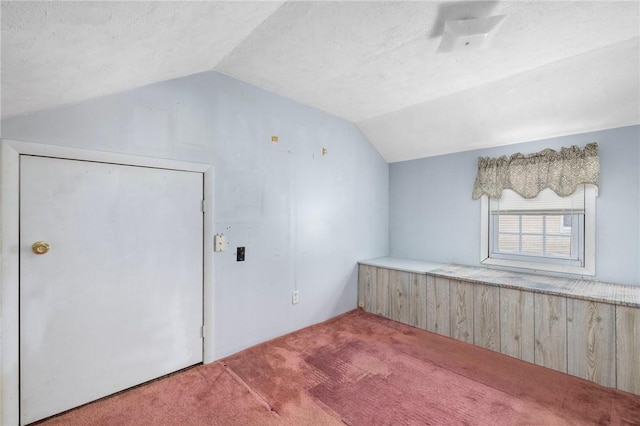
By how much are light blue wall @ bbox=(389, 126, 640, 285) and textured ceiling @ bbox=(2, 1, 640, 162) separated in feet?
0.61

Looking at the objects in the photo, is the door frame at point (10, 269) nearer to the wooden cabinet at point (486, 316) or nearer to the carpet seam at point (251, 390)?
the carpet seam at point (251, 390)

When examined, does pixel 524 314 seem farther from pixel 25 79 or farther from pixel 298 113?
pixel 25 79

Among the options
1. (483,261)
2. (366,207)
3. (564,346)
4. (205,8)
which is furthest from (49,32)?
(483,261)

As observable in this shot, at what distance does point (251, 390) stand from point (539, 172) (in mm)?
3357

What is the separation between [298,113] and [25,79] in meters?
2.08

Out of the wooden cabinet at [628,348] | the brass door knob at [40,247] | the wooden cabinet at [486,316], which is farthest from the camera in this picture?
the wooden cabinet at [486,316]

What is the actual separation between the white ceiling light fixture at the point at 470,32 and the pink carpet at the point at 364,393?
94.1 inches

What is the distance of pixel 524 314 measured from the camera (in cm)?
242

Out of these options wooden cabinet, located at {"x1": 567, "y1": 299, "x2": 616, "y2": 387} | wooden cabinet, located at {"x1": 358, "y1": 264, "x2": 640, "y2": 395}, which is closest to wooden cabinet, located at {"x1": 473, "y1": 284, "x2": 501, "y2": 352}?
wooden cabinet, located at {"x1": 358, "y1": 264, "x2": 640, "y2": 395}

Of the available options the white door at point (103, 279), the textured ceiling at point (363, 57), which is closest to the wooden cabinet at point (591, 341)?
the textured ceiling at point (363, 57)

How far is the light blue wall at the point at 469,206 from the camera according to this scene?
2.43m

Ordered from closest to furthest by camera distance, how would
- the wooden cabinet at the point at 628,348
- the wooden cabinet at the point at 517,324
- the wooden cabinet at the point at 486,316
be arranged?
the wooden cabinet at the point at 628,348 → the wooden cabinet at the point at 517,324 → the wooden cabinet at the point at 486,316

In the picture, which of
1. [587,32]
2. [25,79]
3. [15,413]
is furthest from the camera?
[587,32]

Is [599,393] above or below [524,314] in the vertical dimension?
below
